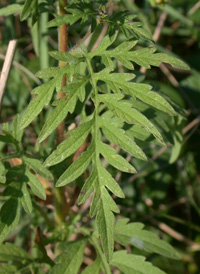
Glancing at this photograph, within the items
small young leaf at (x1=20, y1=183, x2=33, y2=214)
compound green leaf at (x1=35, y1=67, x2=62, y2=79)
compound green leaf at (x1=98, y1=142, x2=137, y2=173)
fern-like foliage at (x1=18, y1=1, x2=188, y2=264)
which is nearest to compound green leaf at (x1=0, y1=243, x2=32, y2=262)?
small young leaf at (x1=20, y1=183, x2=33, y2=214)

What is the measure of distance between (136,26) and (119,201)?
61.0 inches

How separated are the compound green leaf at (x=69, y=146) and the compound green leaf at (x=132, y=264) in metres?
0.64

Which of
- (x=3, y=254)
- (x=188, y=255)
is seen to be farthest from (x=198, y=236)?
(x=3, y=254)

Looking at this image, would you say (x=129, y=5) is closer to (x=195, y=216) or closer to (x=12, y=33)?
(x=12, y=33)

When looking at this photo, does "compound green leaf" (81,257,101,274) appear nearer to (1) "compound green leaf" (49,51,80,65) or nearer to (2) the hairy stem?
(2) the hairy stem

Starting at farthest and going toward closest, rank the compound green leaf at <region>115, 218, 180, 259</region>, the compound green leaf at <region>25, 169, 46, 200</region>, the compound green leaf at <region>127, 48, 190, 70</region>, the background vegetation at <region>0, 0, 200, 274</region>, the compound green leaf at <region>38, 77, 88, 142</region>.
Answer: the background vegetation at <region>0, 0, 200, 274</region> < the compound green leaf at <region>115, 218, 180, 259</region> < the compound green leaf at <region>25, 169, 46, 200</region> < the compound green leaf at <region>127, 48, 190, 70</region> < the compound green leaf at <region>38, 77, 88, 142</region>

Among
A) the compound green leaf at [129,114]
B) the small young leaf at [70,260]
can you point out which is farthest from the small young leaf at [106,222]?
the small young leaf at [70,260]

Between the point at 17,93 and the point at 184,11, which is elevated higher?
the point at 184,11

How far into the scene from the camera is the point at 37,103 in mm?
1323

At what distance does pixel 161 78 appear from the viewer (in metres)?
3.20

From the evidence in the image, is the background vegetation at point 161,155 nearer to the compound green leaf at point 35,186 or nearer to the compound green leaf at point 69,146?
the compound green leaf at point 35,186

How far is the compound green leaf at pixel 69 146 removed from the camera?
1296 mm

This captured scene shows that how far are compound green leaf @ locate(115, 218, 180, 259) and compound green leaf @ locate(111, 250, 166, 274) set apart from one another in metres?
0.06

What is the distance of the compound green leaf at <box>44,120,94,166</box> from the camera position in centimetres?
130
